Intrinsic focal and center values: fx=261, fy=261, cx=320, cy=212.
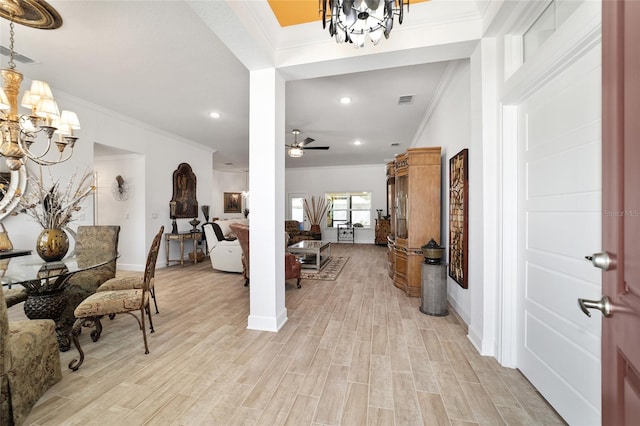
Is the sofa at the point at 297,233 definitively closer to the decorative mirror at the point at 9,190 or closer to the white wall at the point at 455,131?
the white wall at the point at 455,131

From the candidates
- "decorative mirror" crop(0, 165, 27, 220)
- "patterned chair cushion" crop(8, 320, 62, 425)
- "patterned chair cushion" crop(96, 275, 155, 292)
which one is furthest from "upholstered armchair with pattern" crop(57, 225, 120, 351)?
"decorative mirror" crop(0, 165, 27, 220)

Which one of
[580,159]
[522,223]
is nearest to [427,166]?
[522,223]

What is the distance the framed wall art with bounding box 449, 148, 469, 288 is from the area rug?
2.20 meters

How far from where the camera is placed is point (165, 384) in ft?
6.15

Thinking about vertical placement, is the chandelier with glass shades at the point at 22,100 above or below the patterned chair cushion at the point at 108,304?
above

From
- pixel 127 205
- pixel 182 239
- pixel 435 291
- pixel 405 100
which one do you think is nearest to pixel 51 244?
pixel 182 239

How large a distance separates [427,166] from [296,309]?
270 centimetres

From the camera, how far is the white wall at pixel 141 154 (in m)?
3.85

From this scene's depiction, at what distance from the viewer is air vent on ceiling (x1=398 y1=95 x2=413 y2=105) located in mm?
3943

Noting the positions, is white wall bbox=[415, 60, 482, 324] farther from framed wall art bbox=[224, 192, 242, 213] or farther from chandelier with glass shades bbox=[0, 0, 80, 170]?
framed wall art bbox=[224, 192, 242, 213]

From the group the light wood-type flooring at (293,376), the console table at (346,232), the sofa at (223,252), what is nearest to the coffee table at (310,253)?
the sofa at (223,252)

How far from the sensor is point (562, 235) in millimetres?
1534

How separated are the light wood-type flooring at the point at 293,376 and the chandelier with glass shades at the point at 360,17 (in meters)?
2.30

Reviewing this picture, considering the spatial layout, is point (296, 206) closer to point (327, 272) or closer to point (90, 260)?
point (327, 272)
